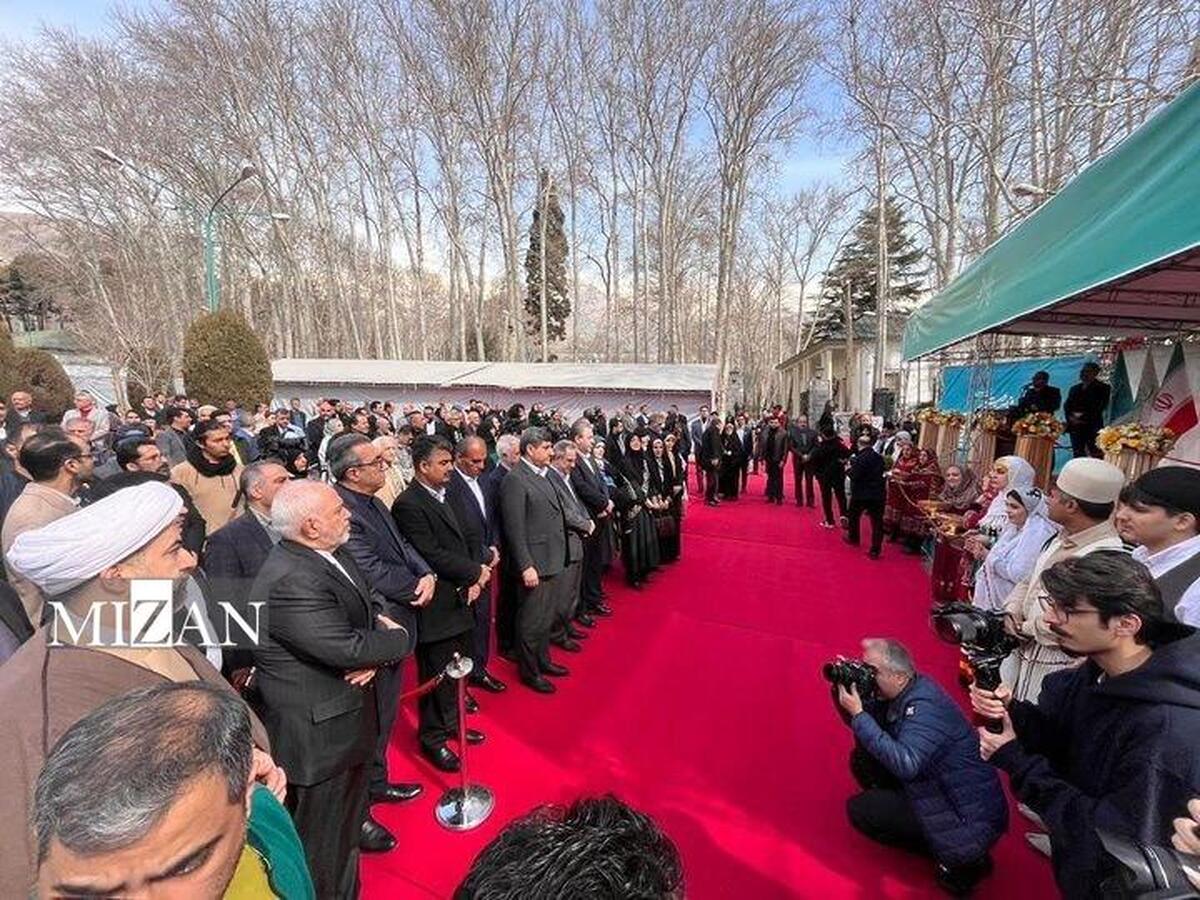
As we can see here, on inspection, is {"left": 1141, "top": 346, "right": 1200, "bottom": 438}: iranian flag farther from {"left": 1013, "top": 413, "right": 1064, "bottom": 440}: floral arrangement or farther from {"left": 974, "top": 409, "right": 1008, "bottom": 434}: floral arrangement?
{"left": 974, "top": 409, "right": 1008, "bottom": 434}: floral arrangement

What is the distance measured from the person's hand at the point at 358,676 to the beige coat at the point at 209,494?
2.74m

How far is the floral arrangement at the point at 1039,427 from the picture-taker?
5.46m

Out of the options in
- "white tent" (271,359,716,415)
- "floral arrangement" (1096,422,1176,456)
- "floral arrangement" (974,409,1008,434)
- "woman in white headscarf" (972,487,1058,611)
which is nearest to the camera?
"woman in white headscarf" (972,487,1058,611)

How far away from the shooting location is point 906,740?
2.49 meters

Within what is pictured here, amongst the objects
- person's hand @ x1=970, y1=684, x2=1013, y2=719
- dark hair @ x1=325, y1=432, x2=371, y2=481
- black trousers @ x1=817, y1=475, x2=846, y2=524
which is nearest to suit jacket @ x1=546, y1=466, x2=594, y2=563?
dark hair @ x1=325, y1=432, x2=371, y2=481

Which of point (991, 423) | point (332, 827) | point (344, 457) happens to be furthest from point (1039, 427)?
point (332, 827)

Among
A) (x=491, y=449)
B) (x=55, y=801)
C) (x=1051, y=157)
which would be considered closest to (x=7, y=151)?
(x=491, y=449)

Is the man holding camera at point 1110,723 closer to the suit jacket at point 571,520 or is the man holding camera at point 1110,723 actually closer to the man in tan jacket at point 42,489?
the suit jacket at point 571,520

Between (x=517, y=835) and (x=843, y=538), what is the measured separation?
8.89 meters

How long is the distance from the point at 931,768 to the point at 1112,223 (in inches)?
88.4

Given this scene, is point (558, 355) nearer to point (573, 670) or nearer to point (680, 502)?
point (680, 502)

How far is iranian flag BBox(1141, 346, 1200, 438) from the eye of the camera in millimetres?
5137

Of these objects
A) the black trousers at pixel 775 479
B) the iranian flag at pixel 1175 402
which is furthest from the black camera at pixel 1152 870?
the black trousers at pixel 775 479

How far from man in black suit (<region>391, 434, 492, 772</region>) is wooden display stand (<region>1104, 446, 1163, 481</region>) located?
4080 mm
